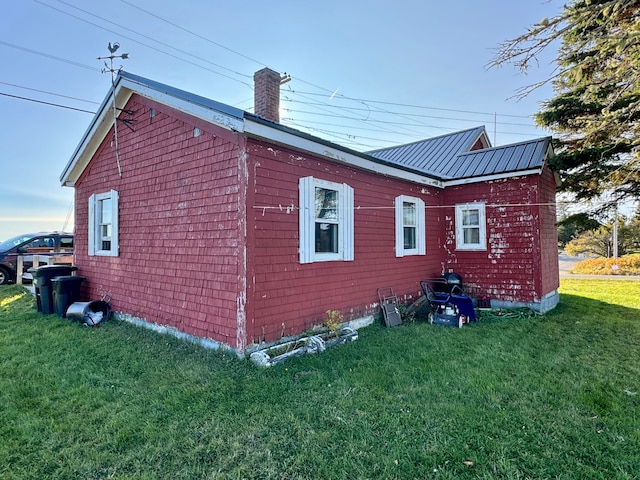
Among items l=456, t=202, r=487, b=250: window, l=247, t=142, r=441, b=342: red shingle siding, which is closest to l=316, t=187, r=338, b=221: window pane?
l=247, t=142, r=441, b=342: red shingle siding

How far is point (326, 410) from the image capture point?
329cm

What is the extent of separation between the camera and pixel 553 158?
8.02m

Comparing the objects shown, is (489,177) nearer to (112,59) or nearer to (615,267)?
(112,59)

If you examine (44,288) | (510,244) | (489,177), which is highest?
(489,177)

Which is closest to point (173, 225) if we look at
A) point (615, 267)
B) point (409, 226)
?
point (409, 226)

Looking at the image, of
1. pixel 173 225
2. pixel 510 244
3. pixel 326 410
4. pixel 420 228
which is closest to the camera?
pixel 326 410

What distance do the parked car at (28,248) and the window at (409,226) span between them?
437 inches

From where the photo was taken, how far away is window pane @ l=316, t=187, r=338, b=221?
5.84 m

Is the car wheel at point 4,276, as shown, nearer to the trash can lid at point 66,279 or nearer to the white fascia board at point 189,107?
the trash can lid at point 66,279

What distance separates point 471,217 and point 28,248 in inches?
562

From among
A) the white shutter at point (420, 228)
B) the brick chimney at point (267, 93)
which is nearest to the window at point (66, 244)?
the brick chimney at point (267, 93)

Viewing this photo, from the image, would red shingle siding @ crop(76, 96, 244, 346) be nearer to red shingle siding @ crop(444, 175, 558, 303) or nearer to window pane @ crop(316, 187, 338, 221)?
window pane @ crop(316, 187, 338, 221)

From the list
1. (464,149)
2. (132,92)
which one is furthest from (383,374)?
(464,149)

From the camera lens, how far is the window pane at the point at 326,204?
584 centimetres
